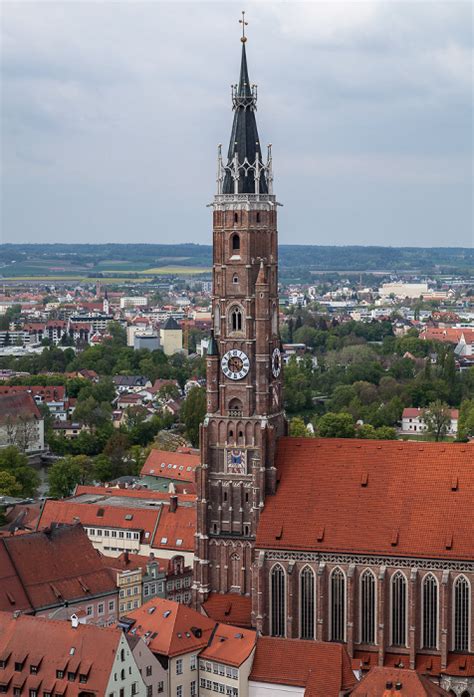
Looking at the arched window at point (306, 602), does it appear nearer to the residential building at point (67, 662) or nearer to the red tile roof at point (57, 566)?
the residential building at point (67, 662)

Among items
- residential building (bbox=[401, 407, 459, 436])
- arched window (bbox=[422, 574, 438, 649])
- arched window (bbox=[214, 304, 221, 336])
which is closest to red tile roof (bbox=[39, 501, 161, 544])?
arched window (bbox=[214, 304, 221, 336])

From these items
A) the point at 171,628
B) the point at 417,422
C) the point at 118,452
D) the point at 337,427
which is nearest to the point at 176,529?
the point at 171,628

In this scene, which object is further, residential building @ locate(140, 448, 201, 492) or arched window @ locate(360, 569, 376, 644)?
residential building @ locate(140, 448, 201, 492)

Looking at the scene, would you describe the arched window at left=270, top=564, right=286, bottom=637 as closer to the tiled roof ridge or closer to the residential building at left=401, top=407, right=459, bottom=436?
the tiled roof ridge

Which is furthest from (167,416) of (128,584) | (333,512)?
(333,512)

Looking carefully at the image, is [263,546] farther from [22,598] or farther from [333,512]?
[22,598]

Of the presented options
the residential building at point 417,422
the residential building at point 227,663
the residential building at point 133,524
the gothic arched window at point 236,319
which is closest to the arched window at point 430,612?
the residential building at point 227,663
